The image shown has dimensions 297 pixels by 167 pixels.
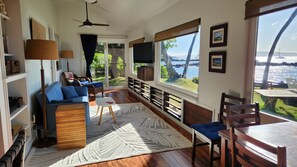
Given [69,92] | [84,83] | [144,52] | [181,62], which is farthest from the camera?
[84,83]

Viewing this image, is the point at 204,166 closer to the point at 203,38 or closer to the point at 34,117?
the point at 203,38

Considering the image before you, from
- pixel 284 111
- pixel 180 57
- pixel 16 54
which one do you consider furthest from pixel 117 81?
pixel 284 111

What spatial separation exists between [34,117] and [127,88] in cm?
503

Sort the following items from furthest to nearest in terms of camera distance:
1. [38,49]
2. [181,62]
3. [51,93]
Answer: [181,62], [51,93], [38,49]

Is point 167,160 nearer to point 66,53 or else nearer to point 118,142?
point 118,142

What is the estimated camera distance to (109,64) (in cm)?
781

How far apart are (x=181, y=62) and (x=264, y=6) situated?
213cm

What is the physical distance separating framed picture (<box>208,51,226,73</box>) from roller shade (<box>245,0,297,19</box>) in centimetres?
60

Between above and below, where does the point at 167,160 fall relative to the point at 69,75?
below

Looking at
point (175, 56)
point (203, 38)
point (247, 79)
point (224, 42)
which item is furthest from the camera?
point (175, 56)

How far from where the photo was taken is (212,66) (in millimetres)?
2791

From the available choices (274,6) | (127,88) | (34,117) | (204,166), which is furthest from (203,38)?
(127,88)

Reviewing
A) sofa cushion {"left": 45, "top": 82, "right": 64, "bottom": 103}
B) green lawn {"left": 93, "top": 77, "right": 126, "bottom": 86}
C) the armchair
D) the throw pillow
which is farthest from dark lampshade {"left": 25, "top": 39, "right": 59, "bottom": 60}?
green lawn {"left": 93, "top": 77, "right": 126, "bottom": 86}

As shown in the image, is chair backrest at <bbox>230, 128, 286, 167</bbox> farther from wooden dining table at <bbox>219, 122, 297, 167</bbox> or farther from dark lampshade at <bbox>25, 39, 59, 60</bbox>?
dark lampshade at <bbox>25, 39, 59, 60</bbox>
